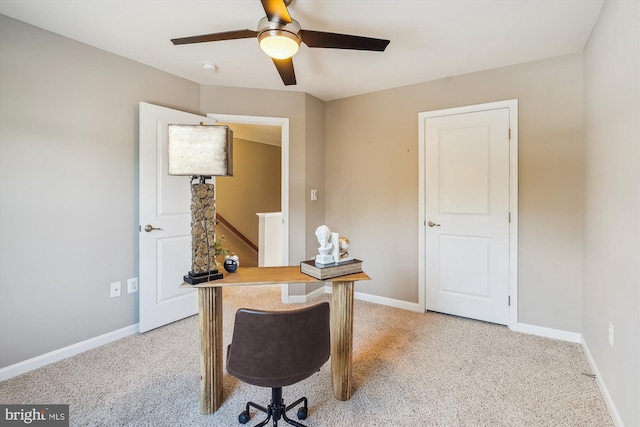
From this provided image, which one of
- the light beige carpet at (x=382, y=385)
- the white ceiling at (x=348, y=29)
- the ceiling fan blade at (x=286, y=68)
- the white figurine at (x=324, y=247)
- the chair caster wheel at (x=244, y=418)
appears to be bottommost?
the light beige carpet at (x=382, y=385)

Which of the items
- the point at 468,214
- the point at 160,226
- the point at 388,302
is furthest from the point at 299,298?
the point at 468,214

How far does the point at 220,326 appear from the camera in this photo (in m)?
1.68

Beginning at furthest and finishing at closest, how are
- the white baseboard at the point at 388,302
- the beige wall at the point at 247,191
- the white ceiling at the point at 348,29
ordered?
the beige wall at the point at 247,191 < the white baseboard at the point at 388,302 < the white ceiling at the point at 348,29

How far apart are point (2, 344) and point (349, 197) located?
322 cm

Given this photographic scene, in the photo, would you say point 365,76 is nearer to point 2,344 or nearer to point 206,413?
point 206,413

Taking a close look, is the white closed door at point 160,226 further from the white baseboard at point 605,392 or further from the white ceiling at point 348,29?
the white baseboard at point 605,392

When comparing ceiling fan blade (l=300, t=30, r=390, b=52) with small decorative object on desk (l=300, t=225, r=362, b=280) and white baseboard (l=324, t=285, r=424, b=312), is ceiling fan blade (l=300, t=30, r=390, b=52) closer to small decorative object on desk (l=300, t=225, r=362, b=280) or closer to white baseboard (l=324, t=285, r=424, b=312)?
small decorative object on desk (l=300, t=225, r=362, b=280)

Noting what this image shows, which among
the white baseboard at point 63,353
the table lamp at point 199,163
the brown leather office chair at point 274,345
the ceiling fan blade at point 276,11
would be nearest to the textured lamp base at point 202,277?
the table lamp at point 199,163

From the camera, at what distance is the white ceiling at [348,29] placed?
193 centimetres

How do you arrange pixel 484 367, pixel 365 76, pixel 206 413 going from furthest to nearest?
pixel 365 76
pixel 484 367
pixel 206 413

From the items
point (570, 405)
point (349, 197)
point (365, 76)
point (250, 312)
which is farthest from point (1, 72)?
point (570, 405)

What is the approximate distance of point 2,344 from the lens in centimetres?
202

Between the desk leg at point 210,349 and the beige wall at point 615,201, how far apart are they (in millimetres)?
2022

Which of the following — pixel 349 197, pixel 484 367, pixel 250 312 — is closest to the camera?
pixel 250 312
